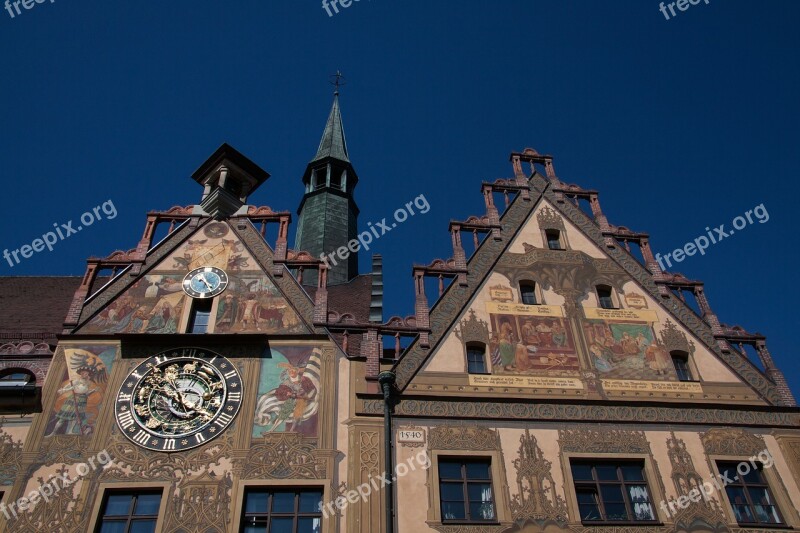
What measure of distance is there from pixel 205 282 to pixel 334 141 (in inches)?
598

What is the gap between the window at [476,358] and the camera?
40.8ft

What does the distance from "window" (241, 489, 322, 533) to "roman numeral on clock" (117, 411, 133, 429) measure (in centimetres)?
218

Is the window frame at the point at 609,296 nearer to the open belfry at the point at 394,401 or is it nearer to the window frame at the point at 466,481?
the open belfry at the point at 394,401

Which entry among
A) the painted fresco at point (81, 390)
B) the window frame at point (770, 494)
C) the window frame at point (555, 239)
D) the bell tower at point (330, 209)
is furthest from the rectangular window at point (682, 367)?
the bell tower at point (330, 209)

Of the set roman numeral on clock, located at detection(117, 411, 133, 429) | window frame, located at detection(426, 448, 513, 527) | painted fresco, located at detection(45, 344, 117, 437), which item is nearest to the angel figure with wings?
painted fresco, located at detection(45, 344, 117, 437)

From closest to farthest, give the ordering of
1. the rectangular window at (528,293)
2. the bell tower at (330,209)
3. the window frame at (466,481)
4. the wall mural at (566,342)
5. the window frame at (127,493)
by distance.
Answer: the window frame at (127,493)
the window frame at (466,481)
the wall mural at (566,342)
the rectangular window at (528,293)
the bell tower at (330,209)

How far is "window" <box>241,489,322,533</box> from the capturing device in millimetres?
10305

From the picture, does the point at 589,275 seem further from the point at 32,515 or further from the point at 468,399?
the point at 32,515

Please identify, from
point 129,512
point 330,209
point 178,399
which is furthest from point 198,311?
point 330,209

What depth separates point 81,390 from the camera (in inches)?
460

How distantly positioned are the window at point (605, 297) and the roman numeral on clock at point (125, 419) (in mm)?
8367

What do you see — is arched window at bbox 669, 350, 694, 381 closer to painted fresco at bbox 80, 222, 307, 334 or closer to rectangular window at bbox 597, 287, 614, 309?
rectangular window at bbox 597, 287, 614, 309

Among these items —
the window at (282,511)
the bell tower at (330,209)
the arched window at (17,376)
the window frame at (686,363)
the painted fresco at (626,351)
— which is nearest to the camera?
the window at (282,511)

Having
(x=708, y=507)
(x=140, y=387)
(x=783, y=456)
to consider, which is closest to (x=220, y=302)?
→ (x=140, y=387)
